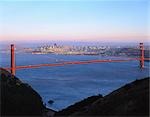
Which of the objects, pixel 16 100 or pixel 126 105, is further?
pixel 16 100

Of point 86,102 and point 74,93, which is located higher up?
point 86,102

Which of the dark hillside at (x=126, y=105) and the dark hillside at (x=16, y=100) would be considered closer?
the dark hillside at (x=126, y=105)

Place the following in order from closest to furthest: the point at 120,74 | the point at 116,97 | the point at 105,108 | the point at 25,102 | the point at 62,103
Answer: the point at 105,108 < the point at 116,97 < the point at 25,102 < the point at 62,103 < the point at 120,74

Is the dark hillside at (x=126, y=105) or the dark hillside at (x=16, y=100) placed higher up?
the dark hillside at (x=126, y=105)

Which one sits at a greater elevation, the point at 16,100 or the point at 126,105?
the point at 126,105

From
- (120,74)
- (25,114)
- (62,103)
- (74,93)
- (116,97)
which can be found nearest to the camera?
(116,97)

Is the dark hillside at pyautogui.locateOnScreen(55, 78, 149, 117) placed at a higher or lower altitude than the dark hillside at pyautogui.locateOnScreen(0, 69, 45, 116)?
higher

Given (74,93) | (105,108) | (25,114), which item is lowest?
(74,93)

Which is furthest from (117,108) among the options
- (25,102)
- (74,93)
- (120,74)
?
(120,74)

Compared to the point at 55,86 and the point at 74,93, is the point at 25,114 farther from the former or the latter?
the point at 55,86

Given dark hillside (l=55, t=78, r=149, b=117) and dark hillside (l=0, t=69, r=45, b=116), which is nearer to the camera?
dark hillside (l=55, t=78, r=149, b=117)

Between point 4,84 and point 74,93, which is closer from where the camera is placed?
point 4,84
